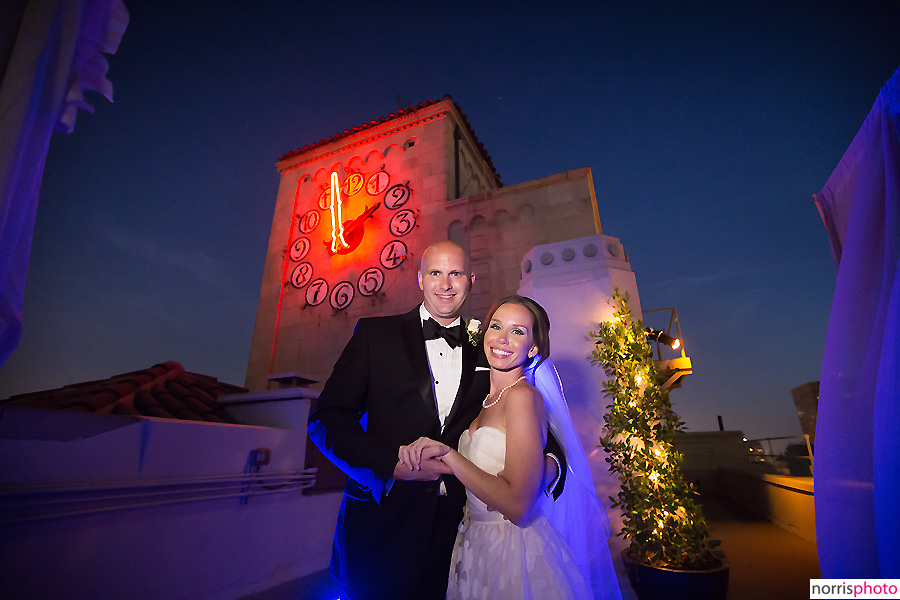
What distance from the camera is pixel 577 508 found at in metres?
1.89

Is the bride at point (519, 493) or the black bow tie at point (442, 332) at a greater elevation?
the black bow tie at point (442, 332)

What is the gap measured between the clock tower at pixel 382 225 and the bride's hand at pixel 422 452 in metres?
6.37

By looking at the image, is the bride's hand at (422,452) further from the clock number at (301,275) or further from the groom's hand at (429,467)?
the clock number at (301,275)

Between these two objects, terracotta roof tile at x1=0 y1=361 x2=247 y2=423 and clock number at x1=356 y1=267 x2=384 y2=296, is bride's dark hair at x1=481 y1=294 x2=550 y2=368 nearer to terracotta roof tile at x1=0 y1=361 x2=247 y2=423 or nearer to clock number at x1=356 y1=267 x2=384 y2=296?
terracotta roof tile at x1=0 y1=361 x2=247 y2=423

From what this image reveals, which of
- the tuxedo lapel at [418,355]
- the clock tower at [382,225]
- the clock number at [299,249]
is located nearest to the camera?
the tuxedo lapel at [418,355]

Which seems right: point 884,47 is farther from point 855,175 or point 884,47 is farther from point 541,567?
point 541,567

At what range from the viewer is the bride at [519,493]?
141 centimetres

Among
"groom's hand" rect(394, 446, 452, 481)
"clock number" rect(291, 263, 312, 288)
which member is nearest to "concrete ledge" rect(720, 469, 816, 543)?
"groom's hand" rect(394, 446, 452, 481)

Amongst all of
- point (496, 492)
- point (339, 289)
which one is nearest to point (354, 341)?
point (496, 492)

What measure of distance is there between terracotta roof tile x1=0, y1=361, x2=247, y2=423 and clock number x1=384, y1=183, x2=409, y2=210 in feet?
18.7

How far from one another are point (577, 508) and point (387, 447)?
42.6 inches

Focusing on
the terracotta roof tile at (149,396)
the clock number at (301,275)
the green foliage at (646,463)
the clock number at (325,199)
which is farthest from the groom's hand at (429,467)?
the clock number at (325,199)

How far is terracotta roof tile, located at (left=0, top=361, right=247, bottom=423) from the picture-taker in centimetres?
367

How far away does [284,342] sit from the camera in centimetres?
934
